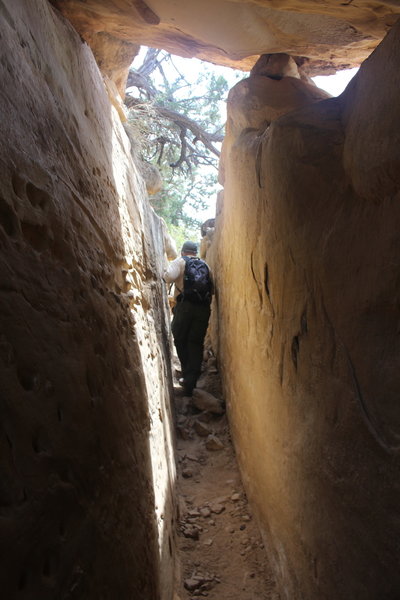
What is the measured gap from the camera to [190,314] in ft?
16.7

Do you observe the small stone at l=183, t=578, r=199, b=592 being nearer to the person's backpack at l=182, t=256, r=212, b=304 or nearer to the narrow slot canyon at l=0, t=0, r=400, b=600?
the narrow slot canyon at l=0, t=0, r=400, b=600

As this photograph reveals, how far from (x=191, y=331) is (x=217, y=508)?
2.29 m

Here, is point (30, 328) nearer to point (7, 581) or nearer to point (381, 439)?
point (7, 581)

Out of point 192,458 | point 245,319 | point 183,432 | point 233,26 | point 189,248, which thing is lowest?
point 192,458

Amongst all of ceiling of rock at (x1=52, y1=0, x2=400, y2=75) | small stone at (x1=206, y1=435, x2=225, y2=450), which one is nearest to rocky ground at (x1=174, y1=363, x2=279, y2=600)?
small stone at (x1=206, y1=435, x2=225, y2=450)

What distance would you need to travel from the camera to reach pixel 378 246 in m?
1.54

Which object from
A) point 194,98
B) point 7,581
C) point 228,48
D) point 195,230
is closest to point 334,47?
point 228,48

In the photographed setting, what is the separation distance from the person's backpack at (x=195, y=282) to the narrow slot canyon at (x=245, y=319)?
1.78 meters

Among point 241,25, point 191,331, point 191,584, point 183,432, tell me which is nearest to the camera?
point 191,584

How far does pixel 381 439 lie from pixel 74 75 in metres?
2.16

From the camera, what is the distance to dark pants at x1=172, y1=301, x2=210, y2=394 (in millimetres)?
5082

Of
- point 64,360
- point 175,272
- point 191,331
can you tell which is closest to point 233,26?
point 64,360

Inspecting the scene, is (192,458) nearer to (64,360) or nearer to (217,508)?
(217,508)

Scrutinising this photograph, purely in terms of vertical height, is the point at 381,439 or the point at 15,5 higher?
the point at 15,5
